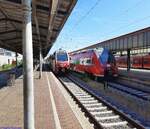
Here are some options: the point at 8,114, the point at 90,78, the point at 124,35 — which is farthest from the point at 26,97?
the point at 124,35

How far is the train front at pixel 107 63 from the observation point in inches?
1168

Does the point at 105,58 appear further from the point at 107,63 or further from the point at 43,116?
the point at 43,116

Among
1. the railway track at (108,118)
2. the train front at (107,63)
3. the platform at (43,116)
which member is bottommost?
the railway track at (108,118)

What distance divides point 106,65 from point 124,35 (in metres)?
16.2

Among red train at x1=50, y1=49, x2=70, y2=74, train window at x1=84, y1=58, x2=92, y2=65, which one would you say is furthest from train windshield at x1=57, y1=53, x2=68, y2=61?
train window at x1=84, y1=58, x2=92, y2=65

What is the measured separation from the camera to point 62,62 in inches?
1599

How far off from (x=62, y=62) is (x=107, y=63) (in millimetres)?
11618

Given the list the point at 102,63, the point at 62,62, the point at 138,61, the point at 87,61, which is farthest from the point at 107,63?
the point at 138,61

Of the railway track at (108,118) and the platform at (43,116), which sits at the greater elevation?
the platform at (43,116)

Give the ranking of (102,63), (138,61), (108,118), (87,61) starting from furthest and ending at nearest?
(138,61), (87,61), (102,63), (108,118)

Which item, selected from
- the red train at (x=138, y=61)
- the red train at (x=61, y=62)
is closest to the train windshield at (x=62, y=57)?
the red train at (x=61, y=62)

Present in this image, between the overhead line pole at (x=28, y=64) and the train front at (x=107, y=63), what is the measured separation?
23.4 metres

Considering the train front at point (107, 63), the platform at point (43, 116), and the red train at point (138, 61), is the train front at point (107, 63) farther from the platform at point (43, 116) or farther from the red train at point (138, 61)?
the red train at point (138, 61)

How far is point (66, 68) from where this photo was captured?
4072 centimetres
